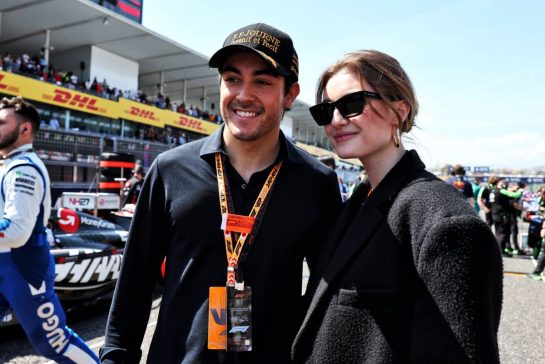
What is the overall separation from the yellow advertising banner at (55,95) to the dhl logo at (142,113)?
1187 mm

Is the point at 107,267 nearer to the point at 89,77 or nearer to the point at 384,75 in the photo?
the point at 384,75

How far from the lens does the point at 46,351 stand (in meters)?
2.75

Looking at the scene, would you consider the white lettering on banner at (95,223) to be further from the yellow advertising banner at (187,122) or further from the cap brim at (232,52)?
the yellow advertising banner at (187,122)

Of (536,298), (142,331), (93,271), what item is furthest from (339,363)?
(536,298)

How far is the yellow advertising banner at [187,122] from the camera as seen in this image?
26.6 meters

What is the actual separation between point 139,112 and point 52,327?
73.4ft

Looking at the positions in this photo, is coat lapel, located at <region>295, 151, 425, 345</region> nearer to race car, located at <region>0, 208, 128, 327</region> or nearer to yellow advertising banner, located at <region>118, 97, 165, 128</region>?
race car, located at <region>0, 208, 128, 327</region>

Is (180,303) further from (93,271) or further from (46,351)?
(93,271)

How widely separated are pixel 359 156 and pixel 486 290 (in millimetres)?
578

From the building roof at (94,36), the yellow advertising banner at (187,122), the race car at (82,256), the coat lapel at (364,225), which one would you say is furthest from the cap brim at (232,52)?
the yellow advertising banner at (187,122)

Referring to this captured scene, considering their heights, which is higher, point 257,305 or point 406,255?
point 406,255

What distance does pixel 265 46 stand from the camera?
1.62 meters

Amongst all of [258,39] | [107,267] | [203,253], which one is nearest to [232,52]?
[258,39]

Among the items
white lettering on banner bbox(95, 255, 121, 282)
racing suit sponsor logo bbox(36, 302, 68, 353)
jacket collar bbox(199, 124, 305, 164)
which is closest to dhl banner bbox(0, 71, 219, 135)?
white lettering on banner bbox(95, 255, 121, 282)
